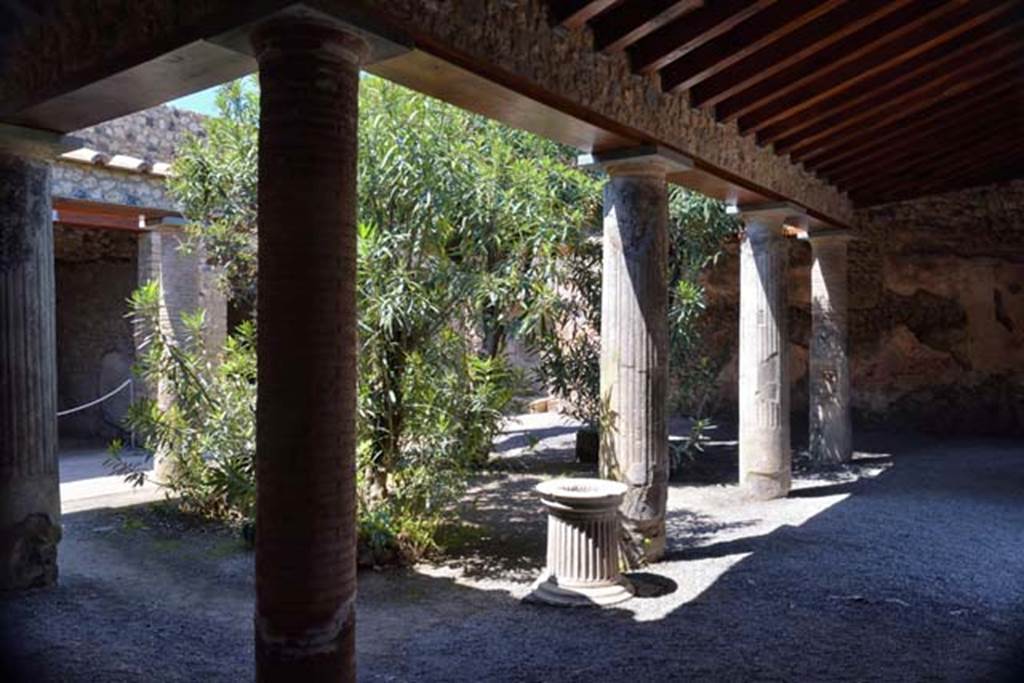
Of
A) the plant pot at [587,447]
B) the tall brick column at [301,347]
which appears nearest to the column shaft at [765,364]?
the plant pot at [587,447]

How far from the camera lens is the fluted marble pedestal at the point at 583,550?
16.4ft

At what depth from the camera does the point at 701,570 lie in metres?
5.62

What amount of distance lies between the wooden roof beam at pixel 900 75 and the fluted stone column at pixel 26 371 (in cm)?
547

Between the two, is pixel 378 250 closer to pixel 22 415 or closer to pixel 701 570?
pixel 22 415

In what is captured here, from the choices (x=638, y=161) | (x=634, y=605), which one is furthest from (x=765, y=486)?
(x=638, y=161)

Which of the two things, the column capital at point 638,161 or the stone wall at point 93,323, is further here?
the stone wall at point 93,323

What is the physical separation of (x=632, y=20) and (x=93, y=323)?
11031 millimetres

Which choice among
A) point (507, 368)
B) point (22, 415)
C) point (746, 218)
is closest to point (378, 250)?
point (507, 368)

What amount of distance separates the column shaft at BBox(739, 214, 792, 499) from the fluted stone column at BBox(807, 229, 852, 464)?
6.09ft

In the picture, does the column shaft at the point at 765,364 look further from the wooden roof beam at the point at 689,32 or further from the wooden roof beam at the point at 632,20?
the wooden roof beam at the point at 632,20

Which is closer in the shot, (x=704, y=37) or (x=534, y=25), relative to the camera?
(x=534, y=25)

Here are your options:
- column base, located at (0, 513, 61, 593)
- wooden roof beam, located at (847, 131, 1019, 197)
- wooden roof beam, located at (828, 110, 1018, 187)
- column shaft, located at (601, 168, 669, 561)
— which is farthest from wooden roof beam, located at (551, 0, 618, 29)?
wooden roof beam, located at (847, 131, 1019, 197)

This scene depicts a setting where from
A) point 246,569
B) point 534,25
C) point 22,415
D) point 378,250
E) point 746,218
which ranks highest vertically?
point 534,25

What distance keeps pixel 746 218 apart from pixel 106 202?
6406mm
